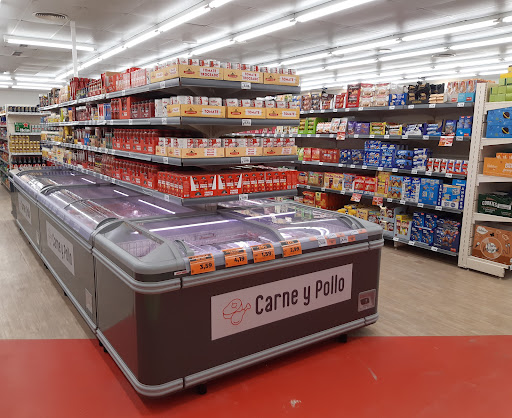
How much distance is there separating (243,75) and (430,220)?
3.39 m

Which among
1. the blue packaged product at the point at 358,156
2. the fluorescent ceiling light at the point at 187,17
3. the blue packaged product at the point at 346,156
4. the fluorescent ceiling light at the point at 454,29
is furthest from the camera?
the fluorescent ceiling light at the point at 454,29

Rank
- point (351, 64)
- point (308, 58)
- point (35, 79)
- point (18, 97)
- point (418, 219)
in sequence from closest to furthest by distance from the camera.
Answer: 1. point (418, 219)
2. point (308, 58)
3. point (351, 64)
4. point (35, 79)
5. point (18, 97)

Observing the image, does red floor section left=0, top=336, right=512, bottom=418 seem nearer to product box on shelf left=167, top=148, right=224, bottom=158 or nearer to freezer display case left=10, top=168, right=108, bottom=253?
product box on shelf left=167, top=148, right=224, bottom=158

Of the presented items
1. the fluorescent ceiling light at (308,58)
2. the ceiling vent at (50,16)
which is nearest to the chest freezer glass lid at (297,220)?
the ceiling vent at (50,16)

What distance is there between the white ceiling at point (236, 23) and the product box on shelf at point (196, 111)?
6049 mm

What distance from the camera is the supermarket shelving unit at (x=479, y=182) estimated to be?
4715 millimetres

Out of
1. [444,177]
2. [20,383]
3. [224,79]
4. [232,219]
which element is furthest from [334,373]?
[444,177]

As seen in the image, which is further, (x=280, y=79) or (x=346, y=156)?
(x=346, y=156)

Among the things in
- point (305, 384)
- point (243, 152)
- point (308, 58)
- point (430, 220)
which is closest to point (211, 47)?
point (308, 58)

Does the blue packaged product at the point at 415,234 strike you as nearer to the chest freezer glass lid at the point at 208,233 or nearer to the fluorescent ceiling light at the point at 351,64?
the chest freezer glass lid at the point at 208,233

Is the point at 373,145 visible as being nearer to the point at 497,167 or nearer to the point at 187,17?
the point at 497,167

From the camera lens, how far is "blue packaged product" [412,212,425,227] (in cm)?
544

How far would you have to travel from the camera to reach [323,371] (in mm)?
2838

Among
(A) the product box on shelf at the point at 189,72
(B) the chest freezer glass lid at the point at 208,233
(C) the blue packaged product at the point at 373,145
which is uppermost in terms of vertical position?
(A) the product box on shelf at the point at 189,72
